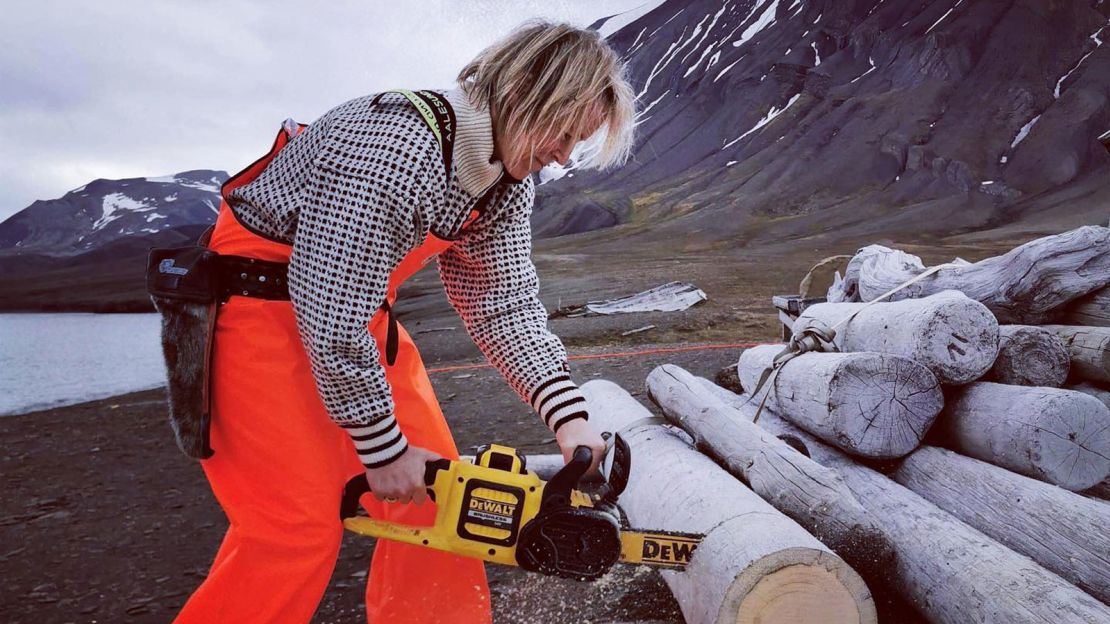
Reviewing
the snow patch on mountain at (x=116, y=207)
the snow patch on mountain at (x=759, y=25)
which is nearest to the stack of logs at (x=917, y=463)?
the snow patch on mountain at (x=759, y=25)

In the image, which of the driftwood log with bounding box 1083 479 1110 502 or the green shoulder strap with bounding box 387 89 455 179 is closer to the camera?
the green shoulder strap with bounding box 387 89 455 179

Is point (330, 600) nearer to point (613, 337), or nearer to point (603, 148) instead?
point (603, 148)

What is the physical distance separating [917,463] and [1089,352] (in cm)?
105

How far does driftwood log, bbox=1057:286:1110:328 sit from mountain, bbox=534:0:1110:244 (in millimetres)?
20859

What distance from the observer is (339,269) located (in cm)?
139

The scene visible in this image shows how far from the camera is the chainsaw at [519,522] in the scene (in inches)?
66.7

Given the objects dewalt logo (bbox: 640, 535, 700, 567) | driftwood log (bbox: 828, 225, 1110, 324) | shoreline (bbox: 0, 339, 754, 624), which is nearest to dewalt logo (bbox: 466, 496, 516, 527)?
dewalt logo (bbox: 640, 535, 700, 567)

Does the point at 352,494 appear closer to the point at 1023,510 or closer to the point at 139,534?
the point at 1023,510

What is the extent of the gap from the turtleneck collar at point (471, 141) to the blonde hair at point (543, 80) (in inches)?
1.2

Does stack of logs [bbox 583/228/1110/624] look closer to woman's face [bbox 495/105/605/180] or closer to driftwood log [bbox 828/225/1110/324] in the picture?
driftwood log [bbox 828/225/1110/324]

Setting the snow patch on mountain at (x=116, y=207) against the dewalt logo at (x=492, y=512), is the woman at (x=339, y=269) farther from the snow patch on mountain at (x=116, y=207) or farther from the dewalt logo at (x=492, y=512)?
the snow patch on mountain at (x=116, y=207)

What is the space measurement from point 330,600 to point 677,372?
2131 millimetres

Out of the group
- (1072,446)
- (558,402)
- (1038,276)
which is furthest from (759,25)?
(558,402)

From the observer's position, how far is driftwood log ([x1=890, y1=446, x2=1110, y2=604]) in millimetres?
2164
